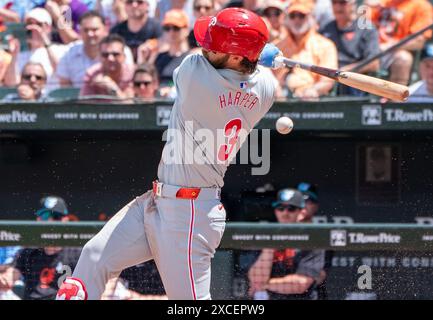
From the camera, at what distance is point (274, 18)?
7992 mm

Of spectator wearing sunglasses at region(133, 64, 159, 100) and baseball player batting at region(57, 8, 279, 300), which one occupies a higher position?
spectator wearing sunglasses at region(133, 64, 159, 100)

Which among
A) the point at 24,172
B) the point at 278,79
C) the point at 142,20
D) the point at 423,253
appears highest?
the point at 142,20

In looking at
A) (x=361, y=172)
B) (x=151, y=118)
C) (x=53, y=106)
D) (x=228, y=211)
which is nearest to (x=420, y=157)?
(x=361, y=172)

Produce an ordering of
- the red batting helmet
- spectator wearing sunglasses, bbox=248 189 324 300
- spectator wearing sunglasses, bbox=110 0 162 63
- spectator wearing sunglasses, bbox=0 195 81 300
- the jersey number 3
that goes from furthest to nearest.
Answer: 1. spectator wearing sunglasses, bbox=110 0 162 63
2. spectator wearing sunglasses, bbox=0 195 81 300
3. spectator wearing sunglasses, bbox=248 189 324 300
4. the jersey number 3
5. the red batting helmet

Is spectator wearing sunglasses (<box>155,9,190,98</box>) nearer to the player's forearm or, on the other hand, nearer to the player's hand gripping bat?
the player's forearm

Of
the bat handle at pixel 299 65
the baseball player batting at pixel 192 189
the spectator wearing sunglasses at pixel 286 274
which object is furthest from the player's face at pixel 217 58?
the spectator wearing sunglasses at pixel 286 274

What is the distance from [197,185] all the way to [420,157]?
386 centimetres

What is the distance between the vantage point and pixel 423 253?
6.72 metres

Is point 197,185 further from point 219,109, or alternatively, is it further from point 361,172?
point 361,172

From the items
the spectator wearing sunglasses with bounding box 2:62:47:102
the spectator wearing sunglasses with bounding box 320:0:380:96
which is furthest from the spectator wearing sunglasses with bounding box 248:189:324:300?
the spectator wearing sunglasses with bounding box 2:62:47:102

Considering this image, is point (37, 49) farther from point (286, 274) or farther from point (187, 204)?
point (187, 204)

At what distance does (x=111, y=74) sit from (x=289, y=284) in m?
2.45

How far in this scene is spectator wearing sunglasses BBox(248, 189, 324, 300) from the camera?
6.52 meters

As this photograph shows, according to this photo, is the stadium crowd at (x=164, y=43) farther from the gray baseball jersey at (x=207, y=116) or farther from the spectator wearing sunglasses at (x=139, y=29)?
the gray baseball jersey at (x=207, y=116)
